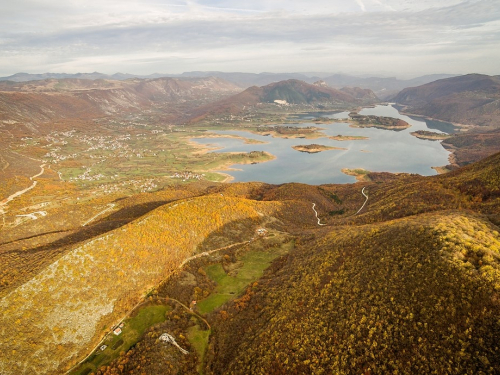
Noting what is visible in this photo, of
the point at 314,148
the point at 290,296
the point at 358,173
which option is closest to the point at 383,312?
the point at 290,296

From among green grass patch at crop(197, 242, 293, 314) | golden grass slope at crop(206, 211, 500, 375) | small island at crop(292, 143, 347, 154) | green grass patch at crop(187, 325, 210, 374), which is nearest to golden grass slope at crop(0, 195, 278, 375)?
green grass patch at crop(197, 242, 293, 314)

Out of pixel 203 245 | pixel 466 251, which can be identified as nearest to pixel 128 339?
pixel 203 245

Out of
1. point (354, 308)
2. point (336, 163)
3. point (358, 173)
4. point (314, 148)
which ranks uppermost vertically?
point (354, 308)

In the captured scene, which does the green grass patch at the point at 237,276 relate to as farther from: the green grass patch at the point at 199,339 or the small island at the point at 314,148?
the small island at the point at 314,148

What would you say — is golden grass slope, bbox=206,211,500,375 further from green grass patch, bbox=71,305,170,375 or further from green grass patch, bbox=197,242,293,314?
green grass patch, bbox=71,305,170,375

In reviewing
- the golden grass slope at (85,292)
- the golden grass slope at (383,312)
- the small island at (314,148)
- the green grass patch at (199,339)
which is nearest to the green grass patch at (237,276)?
the golden grass slope at (383,312)

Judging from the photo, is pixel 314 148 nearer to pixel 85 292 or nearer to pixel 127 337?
pixel 85 292
